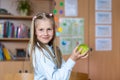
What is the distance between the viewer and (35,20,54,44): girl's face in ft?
4.12

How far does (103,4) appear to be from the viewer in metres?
3.25

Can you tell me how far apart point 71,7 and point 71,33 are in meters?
A: 0.35

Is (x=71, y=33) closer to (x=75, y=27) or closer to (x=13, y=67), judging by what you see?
(x=75, y=27)

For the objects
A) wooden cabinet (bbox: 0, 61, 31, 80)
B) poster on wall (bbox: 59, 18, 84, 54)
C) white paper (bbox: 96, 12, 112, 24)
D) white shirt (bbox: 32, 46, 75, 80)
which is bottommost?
wooden cabinet (bbox: 0, 61, 31, 80)

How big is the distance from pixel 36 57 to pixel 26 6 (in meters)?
2.22

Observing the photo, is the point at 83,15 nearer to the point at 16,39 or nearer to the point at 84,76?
the point at 16,39

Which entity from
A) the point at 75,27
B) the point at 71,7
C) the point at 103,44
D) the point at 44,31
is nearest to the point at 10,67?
the point at 75,27

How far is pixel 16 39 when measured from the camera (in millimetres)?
3258

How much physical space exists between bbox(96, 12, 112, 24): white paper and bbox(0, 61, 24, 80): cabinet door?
1.18 m

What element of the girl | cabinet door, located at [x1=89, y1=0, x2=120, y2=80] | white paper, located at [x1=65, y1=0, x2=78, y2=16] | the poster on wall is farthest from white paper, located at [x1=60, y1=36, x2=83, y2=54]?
the girl

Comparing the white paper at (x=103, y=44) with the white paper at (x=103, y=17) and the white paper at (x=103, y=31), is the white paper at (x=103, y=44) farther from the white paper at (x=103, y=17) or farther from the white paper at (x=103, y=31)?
the white paper at (x=103, y=17)

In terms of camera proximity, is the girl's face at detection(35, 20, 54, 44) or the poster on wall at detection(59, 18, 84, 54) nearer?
the girl's face at detection(35, 20, 54, 44)

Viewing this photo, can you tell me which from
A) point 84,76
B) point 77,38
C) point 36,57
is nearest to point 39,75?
point 36,57

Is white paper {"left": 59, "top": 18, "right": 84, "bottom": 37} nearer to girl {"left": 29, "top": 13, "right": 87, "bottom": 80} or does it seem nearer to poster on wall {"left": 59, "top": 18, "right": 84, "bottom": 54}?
poster on wall {"left": 59, "top": 18, "right": 84, "bottom": 54}
